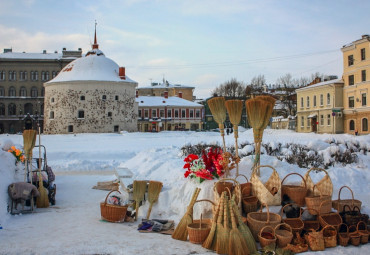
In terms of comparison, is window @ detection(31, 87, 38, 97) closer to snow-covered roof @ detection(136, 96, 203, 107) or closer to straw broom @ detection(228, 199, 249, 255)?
snow-covered roof @ detection(136, 96, 203, 107)

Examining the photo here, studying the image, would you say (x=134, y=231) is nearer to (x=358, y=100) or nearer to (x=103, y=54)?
(x=358, y=100)

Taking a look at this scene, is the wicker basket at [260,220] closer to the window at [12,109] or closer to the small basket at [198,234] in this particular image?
the small basket at [198,234]

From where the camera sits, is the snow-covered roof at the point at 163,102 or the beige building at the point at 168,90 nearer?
the snow-covered roof at the point at 163,102

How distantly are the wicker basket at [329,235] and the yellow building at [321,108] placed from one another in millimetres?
35719

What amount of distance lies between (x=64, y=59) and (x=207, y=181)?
63125 mm

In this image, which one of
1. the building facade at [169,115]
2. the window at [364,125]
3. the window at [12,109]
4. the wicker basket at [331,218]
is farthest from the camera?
the window at [12,109]

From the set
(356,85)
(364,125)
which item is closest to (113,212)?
(364,125)

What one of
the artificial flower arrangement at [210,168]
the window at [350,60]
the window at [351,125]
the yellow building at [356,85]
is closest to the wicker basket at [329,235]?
the artificial flower arrangement at [210,168]

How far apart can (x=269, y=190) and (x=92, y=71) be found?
43491 millimetres

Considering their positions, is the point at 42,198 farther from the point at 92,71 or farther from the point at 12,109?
the point at 12,109

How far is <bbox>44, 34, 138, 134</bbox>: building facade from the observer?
45.9 meters

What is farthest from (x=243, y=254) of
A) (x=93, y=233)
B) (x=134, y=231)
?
(x=93, y=233)

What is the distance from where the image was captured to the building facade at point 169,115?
60469mm

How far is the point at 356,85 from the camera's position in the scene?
38.1 m
